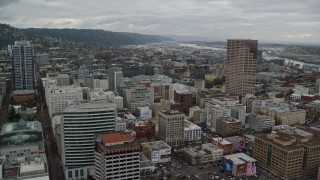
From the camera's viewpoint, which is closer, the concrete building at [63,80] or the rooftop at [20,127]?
the rooftop at [20,127]

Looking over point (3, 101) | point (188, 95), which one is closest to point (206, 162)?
point (188, 95)

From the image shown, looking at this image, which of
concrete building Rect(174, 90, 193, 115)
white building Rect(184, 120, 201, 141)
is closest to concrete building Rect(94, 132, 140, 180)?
white building Rect(184, 120, 201, 141)

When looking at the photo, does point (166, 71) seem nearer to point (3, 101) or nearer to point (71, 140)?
point (3, 101)

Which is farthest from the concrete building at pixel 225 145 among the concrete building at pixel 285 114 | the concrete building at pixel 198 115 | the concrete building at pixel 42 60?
the concrete building at pixel 42 60

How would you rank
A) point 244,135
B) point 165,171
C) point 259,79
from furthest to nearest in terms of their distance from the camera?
point 259,79 < point 244,135 < point 165,171

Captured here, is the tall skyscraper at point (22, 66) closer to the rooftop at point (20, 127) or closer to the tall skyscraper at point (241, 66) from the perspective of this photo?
the rooftop at point (20, 127)

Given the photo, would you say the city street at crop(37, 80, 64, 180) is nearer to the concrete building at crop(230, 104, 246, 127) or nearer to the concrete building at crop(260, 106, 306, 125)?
the concrete building at crop(230, 104, 246, 127)

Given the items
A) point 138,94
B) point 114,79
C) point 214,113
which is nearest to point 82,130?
point 214,113
